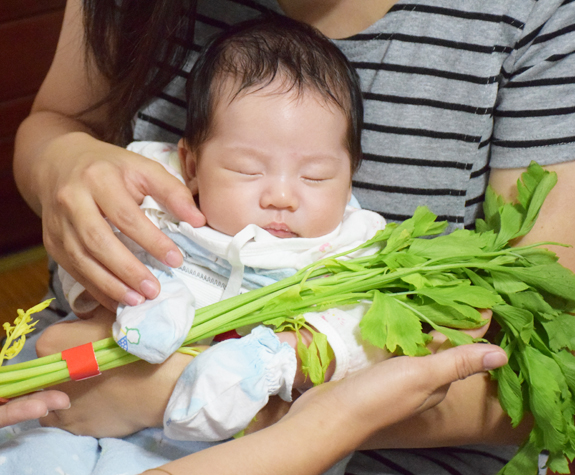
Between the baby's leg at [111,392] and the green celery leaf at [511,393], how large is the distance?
0.63 metres

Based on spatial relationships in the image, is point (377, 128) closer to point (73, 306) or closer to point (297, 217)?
point (297, 217)

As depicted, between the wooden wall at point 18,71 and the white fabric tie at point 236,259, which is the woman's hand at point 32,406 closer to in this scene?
the white fabric tie at point 236,259

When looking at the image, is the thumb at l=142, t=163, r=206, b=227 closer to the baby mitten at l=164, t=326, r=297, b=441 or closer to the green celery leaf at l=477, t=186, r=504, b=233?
the baby mitten at l=164, t=326, r=297, b=441

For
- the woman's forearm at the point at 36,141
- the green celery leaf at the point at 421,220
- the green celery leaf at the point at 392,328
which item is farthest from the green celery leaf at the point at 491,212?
the woman's forearm at the point at 36,141

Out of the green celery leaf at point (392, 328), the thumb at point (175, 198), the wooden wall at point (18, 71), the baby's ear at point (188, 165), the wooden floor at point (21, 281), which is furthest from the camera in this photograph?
the wooden wall at point (18, 71)

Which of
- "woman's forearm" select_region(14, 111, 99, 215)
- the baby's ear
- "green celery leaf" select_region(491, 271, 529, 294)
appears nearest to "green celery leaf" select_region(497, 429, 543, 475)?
"green celery leaf" select_region(491, 271, 529, 294)

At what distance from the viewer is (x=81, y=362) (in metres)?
1.04

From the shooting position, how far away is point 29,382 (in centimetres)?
104

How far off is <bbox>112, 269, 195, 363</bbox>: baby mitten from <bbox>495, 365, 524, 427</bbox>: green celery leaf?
63cm

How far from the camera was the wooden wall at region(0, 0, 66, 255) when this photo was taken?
2.86 m

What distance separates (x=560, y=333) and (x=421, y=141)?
1.70ft

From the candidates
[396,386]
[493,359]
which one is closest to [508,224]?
[493,359]

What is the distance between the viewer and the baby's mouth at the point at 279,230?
48.5 inches

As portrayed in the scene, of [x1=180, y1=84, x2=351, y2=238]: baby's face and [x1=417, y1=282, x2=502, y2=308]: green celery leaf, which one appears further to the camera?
[x1=180, y1=84, x2=351, y2=238]: baby's face
